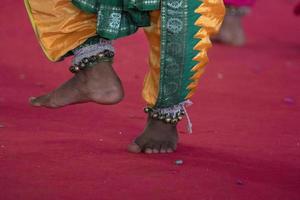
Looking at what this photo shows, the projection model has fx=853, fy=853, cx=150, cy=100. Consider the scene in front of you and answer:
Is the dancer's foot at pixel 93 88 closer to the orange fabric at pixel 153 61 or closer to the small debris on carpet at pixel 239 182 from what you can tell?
the orange fabric at pixel 153 61

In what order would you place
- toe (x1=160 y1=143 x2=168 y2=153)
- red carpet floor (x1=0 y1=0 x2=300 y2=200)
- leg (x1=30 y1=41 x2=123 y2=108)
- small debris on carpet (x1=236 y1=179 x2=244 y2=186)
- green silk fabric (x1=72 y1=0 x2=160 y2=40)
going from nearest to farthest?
red carpet floor (x1=0 y1=0 x2=300 y2=200), small debris on carpet (x1=236 y1=179 x2=244 y2=186), green silk fabric (x1=72 y1=0 x2=160 y2=40), leg (x1=30 y1=41 x2=123 y2=108), toe (x1=160 y1=143 x2=168 y2=153)

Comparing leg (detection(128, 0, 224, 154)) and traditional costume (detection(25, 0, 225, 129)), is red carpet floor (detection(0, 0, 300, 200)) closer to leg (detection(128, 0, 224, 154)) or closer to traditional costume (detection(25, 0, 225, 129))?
leg (detection(128, 0, 224, 154))

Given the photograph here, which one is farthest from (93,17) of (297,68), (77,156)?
(297,68)

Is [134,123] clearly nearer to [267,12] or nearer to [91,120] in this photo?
[91,120]

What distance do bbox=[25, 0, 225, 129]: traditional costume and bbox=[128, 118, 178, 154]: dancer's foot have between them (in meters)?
0.12

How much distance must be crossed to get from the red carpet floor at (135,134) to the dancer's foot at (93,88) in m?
0.16

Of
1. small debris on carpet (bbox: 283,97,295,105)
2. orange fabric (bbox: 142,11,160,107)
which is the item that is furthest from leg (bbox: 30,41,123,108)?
small debris on carpet (bbox: 283,97,295,105)

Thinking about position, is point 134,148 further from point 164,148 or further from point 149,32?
point 149,32

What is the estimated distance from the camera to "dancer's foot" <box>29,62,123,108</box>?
10.2ft

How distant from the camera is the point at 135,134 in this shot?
137 inches

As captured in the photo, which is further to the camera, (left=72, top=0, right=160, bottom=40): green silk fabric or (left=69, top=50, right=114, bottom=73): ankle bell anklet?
(left=69, top=50, right=114, bottom=73): ankle bell anklet

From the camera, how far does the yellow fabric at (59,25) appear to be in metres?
3.03

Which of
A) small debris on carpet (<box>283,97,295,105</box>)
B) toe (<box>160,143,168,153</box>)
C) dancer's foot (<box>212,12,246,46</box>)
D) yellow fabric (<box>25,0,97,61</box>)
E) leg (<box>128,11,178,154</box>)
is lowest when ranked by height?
dancer's foot (<box>212,12,246,46</box>)

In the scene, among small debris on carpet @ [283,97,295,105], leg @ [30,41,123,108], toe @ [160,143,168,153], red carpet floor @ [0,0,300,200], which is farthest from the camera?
small debris on carpet @ [283,97,295,105]
